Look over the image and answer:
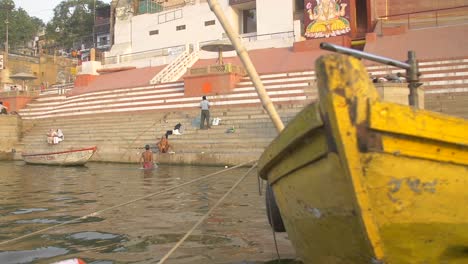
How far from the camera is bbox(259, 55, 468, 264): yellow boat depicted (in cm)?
241

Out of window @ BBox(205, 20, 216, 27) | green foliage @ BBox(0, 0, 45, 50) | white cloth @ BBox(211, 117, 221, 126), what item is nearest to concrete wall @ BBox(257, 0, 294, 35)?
window @ BBox(205, 20, 216, 27)

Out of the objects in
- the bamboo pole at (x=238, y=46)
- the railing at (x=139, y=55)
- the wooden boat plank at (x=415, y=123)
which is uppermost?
the railing at (x=139, y=55)

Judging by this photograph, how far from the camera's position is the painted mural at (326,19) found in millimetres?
22453

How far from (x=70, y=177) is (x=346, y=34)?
15362 mm

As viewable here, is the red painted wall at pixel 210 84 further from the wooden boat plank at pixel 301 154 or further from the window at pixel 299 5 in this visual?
the wooden boat plank at pixel 301 154

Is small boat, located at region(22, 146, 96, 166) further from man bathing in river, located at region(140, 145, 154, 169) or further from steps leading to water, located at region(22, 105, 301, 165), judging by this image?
man bathing in river, located at region(140, 145, 154, 169)

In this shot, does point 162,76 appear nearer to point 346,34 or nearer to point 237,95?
point 237,95

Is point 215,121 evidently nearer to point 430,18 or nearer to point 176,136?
point 176,136

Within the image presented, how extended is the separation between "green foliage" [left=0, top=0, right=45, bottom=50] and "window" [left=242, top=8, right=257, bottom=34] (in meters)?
31.4

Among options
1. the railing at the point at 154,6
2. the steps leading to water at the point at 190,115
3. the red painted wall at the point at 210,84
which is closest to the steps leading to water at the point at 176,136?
A: the steps leading to water at the point at 190,115

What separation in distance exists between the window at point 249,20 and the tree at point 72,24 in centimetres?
2551

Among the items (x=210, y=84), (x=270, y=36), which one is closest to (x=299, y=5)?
(x=270, y=36)

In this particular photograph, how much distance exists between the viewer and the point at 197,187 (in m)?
8.80

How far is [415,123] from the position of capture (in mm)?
2457
